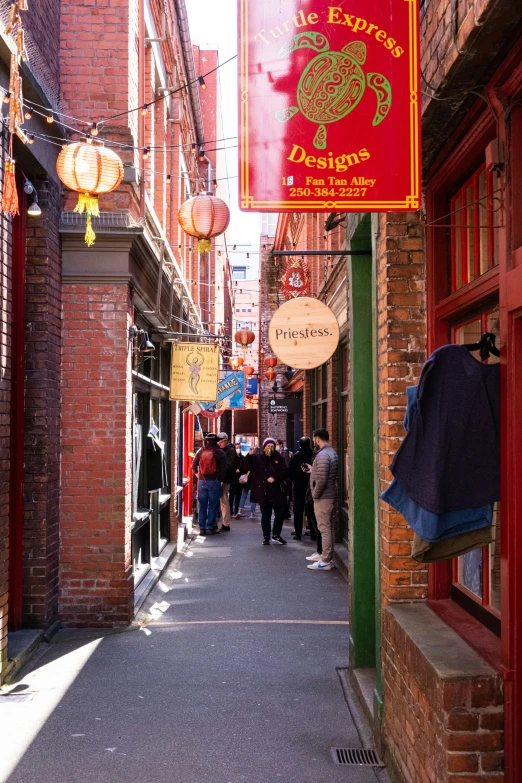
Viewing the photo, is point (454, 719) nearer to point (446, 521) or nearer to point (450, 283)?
point (446, 521)

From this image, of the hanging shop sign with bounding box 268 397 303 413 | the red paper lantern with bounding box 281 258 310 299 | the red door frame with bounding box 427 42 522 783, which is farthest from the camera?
the hanging shop sign with bounding box 268 397 303 413

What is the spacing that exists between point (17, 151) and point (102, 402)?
2597mm

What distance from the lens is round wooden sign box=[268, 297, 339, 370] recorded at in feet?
27.2

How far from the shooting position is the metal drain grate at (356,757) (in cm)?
485

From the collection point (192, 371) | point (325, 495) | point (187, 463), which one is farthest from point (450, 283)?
point (187, 463)

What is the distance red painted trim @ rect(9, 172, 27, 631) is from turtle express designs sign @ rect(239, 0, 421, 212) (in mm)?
3996

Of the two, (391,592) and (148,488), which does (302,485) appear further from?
(391,592)

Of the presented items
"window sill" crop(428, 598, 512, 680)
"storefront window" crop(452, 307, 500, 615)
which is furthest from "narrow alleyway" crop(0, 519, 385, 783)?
"storefront window" crop(452, 307, 500, 615)

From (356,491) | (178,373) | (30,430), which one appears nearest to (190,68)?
(178,373)

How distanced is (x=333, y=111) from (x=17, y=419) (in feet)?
15.2

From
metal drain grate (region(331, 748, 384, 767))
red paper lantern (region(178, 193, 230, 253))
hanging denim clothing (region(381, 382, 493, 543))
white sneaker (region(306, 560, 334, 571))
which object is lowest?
white sneaker (region(306, 560, 334, 571))

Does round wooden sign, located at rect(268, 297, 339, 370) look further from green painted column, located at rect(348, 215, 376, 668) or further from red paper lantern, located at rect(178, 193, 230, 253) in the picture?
green painted column, located at rect(348, 215, 376, 668)

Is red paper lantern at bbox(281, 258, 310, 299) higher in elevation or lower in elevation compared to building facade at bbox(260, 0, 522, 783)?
higher

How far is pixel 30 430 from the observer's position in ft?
24.9
